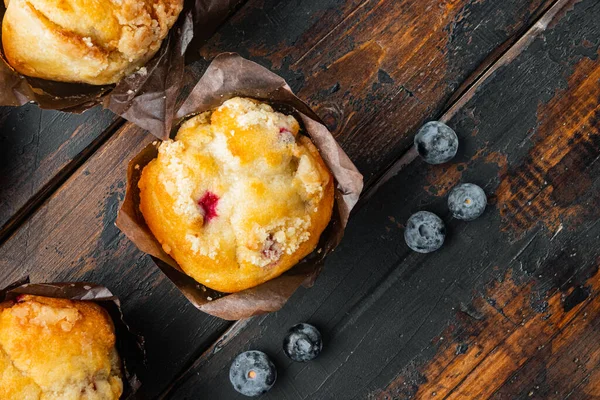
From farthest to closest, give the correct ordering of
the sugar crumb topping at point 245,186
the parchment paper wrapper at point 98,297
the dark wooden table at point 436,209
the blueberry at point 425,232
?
the dark wooden table at point 436,209, the blueberry at point 425,232, the parchment paper wrapper at point 98,297, the sugar crumb topping at point 245,186

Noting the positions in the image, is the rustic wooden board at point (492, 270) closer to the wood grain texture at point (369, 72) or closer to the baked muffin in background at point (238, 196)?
the wood grain texture at point (369, 72)

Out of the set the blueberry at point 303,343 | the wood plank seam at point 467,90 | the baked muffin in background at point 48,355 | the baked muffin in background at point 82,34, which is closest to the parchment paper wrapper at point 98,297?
the baked muffin in background at point 48,355

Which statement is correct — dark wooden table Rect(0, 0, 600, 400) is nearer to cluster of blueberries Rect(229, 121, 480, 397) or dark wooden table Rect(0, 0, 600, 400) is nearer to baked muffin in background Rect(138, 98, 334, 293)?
cluster of blueberries Rect(229, 121, 480, 397)

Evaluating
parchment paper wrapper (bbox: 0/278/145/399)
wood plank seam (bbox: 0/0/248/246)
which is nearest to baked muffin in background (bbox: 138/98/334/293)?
parchment paper wrapper (bbox: 0/278/145/399)

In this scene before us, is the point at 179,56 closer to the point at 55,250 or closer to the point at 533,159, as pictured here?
the point at 55,250

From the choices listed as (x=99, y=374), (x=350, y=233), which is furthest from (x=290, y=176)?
(x=99, y=374)
